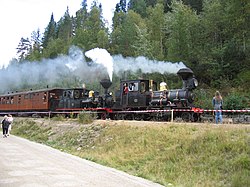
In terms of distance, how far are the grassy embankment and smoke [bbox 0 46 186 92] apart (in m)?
13.3

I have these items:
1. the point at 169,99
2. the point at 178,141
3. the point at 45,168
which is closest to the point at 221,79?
the point at 169,99

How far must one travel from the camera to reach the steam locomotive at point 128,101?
18.1m

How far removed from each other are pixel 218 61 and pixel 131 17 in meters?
24.5

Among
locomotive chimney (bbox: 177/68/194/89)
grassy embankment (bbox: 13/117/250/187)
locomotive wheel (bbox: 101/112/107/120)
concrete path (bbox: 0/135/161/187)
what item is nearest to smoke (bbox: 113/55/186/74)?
locomotive wheel (bbox: 101/112/107/120)

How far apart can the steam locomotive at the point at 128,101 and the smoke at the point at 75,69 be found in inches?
→ 213

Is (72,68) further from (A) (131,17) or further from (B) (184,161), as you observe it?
(B) (184,161)

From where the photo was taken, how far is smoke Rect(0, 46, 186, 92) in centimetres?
3050

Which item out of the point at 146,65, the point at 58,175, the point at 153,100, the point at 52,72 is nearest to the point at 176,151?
the point at 58,175

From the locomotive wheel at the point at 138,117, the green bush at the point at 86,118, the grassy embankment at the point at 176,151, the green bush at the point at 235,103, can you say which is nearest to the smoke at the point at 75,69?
the green bush at the point at 235,103

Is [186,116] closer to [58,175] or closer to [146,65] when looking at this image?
[58,175]

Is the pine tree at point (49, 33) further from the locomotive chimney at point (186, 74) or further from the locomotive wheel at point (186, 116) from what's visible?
the locomotive wheel at point (186, 116)

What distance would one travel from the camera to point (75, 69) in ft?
158

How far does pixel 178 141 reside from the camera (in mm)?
12289

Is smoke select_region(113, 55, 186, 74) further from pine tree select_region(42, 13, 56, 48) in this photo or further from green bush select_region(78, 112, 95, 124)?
pine tree select_region(42, 13, 56, 48)
